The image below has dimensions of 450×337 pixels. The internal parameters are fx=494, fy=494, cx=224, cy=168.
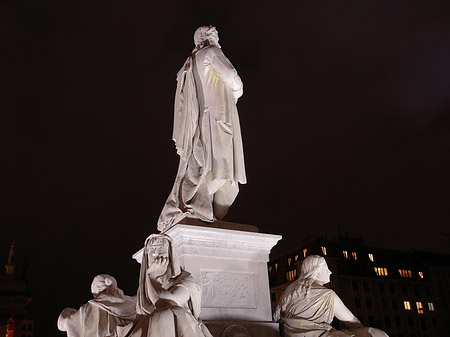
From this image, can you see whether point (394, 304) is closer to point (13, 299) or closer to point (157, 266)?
point (13, 299)

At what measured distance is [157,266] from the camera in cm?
521

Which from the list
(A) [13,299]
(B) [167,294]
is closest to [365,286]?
(A) [13,299]

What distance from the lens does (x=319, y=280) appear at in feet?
21.4

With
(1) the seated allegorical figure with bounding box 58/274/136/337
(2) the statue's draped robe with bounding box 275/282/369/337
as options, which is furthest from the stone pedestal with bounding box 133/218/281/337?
(1) the seated allegorical figure with bounding box 58/274/136/337

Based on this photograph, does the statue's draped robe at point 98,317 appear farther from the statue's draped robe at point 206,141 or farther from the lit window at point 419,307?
the lit window at point 419,307

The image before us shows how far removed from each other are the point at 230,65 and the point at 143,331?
4292mm

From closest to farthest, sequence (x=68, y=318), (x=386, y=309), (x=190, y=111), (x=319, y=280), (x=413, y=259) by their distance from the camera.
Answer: (x=68, y=318), (x=319, y=280), (x=190, y=111), (x=386, y=309), (x=413, y=259)

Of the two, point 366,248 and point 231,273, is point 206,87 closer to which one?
point 231,273

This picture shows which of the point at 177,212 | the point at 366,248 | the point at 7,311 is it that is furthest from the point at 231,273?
the point at 7,311

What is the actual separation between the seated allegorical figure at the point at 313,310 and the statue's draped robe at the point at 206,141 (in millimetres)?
1456

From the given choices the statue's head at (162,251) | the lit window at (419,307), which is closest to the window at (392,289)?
the lit window at (419,307)

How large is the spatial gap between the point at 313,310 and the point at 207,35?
457cm

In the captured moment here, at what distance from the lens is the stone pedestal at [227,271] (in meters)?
5.93

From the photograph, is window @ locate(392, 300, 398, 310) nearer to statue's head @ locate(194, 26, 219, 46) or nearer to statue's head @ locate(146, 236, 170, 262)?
statue's head @ locate(194, 26, 219, 46)
